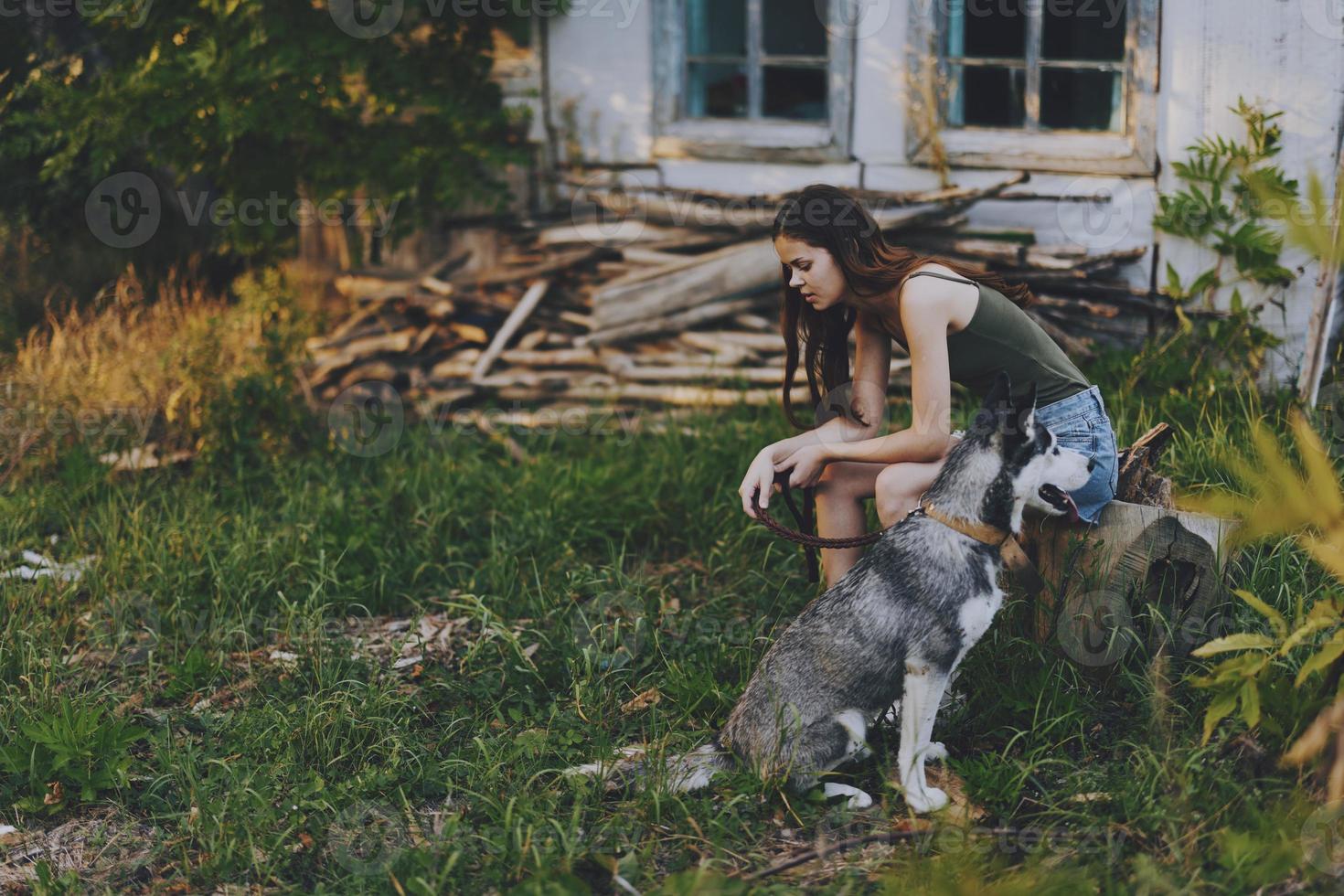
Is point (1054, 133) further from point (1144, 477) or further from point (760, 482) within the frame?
point (760, 482)

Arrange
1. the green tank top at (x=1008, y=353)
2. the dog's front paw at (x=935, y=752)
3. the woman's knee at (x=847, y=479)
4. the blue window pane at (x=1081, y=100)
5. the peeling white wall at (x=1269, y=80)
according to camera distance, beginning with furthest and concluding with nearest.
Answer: the blue window pane at (x=1081, y=100) < the peeling white wall at (x=1269, y=80) < the woman's knee at (x=847, y=479) < the green tank top at (x=1008, y=353) < the dog's front paw at (x=935, y=752)

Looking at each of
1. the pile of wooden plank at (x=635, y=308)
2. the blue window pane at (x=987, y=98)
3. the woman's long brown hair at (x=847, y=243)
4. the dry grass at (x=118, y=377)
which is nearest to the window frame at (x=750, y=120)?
the pile of wooden plank at (x=635, y=308)

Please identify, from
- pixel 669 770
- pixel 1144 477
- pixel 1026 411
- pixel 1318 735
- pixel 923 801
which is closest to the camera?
pixel 1318 735

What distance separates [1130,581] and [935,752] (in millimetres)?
900

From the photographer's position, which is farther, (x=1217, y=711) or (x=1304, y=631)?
(x=1217, y=711)

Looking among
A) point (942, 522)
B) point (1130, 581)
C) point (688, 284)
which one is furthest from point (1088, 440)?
point (688, 284)

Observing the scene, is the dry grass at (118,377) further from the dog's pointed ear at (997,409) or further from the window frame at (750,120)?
the dog's pointed ear at (997,409)

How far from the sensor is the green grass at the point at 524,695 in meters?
3.08

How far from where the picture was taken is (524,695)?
4168 mm

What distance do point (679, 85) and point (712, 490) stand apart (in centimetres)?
313

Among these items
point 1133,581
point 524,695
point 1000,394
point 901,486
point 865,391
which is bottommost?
point 524,695

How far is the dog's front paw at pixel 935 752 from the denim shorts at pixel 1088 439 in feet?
2.90

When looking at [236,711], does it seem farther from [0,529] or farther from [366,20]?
[366,20]

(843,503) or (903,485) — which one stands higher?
(903,485)
